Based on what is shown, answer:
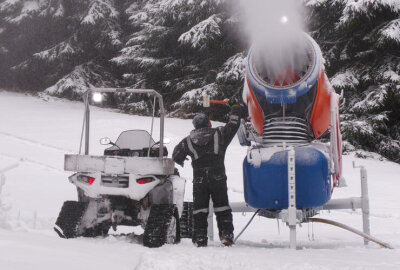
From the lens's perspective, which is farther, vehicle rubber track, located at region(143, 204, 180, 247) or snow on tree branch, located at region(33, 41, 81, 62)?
snow on tree branch, located at region(33, 41, 81, 62)

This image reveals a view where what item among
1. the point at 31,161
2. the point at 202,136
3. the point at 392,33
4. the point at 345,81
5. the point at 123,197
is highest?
the point at 392,33

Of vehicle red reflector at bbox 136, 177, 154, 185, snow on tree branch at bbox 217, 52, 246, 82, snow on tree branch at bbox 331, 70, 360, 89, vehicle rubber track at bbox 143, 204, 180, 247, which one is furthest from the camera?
snow on tree branch at bbox 217, 52, 246, 82

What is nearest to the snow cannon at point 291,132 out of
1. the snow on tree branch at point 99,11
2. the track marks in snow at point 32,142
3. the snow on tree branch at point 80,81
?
the track marks in snow at point 32,142

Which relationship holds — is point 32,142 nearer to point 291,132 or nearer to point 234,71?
point 234,71

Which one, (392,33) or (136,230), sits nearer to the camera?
(136,230)

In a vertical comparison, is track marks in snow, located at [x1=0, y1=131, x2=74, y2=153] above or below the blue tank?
above

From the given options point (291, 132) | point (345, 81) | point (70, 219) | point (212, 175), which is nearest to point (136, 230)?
point (70, 219)

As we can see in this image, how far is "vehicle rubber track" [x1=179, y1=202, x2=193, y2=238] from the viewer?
20.8 ft

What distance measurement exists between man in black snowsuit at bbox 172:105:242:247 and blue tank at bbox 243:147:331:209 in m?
0.62

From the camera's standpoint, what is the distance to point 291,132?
18.4ft

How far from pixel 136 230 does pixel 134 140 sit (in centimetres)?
195

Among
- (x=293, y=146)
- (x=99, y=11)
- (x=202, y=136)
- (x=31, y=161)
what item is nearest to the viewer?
(x=293, y=146)

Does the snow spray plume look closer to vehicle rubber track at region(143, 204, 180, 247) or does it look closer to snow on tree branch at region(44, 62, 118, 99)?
vehicle rubber track at region(143, 204, 180, 247)

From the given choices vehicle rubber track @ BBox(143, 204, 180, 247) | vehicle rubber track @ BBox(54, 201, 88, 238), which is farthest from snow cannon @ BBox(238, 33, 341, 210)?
vehicle rubber track @ BBox(54, 201, 88, 238)
